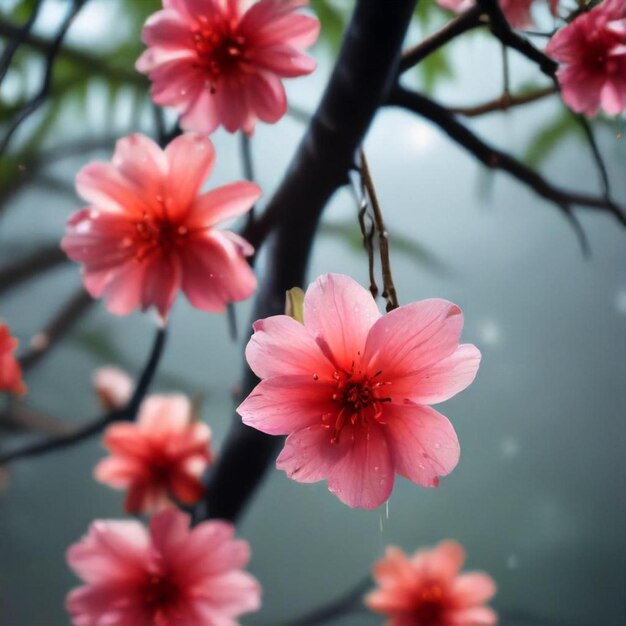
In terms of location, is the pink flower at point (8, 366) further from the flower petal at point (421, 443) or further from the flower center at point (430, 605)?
the flower center at point (430, 605)

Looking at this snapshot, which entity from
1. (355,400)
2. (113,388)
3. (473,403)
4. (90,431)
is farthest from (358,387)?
(473,403)

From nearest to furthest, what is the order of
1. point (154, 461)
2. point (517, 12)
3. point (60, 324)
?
point (517, 12) → point (154, 461) → point (60, 324)

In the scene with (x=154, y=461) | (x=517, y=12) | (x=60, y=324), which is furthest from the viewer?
(x=60, y=324)

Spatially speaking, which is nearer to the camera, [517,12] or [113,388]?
[517,12]

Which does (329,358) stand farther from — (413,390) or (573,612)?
(573,612)

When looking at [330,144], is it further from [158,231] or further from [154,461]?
[154,461]

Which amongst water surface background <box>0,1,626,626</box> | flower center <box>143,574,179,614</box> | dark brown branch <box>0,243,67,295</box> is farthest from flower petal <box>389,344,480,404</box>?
dark brown branch <box>0,243,67,295</box>

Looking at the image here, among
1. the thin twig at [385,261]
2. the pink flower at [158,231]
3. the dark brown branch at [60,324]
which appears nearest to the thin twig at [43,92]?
the pink flower at [158,231]
